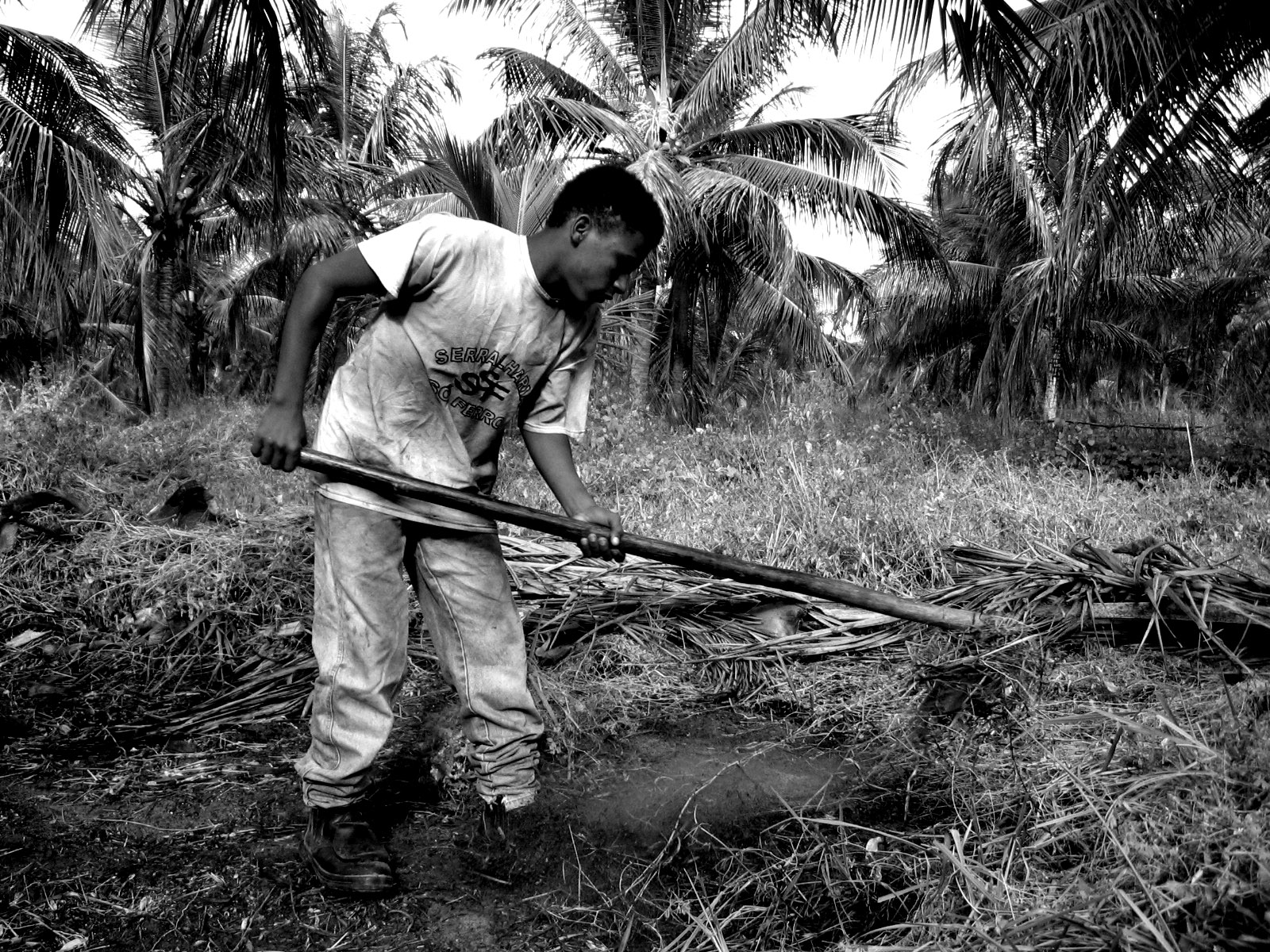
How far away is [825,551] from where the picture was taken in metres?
4.13

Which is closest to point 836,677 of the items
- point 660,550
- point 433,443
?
point 660,550

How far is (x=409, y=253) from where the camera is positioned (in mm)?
2092

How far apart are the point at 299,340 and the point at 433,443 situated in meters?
0.38

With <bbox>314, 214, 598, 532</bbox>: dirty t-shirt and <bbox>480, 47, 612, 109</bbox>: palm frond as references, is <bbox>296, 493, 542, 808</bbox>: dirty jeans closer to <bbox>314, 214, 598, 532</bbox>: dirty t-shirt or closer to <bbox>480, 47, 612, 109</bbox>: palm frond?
<bbox>314, 214, 598, 532</bbox>: dirty t-shirt

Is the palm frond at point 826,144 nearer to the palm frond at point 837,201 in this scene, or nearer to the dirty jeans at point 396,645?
the palm frond at point 837,201

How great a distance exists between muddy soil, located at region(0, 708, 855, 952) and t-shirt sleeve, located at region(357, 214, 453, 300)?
1.32 meters

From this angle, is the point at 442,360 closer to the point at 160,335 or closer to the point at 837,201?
the point at 837,201

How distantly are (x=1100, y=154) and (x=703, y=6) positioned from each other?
8.55 meters

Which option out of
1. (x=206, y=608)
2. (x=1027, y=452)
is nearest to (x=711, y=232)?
(x=1027, y=452)

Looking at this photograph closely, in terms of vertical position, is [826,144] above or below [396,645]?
above

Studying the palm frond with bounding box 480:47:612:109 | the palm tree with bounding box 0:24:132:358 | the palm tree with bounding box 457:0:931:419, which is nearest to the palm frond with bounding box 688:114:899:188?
the palm tree with bounding box 457:0:931:419

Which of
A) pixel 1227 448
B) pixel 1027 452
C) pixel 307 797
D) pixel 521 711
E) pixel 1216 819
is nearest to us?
pixel 1216 819

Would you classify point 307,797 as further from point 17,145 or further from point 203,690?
point 17,145

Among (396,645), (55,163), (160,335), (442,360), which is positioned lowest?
(396,645)
